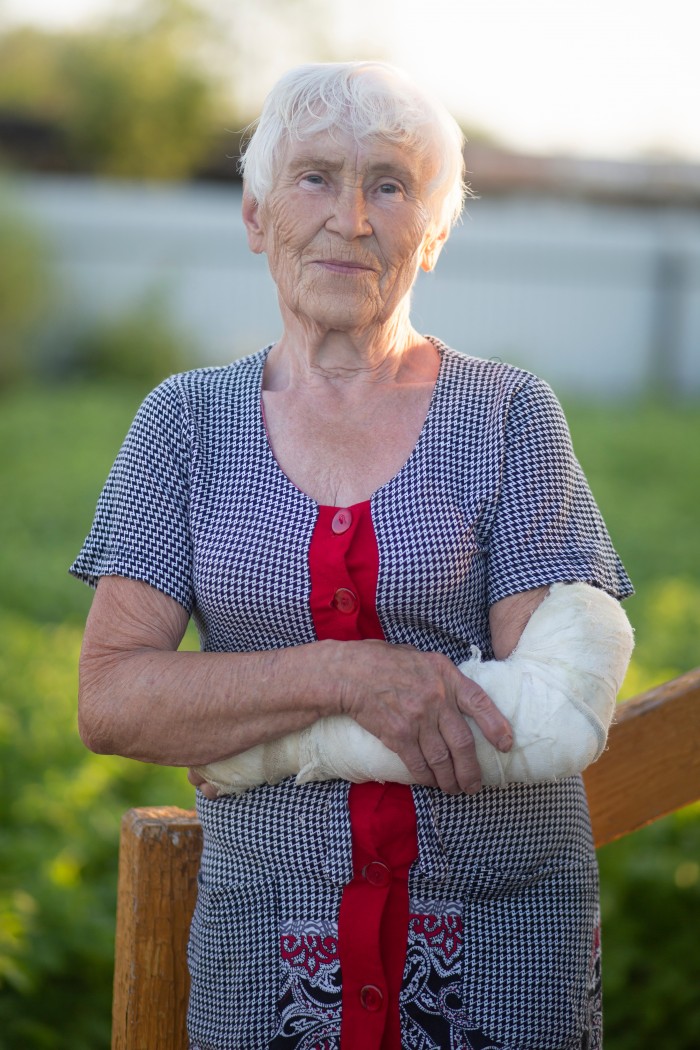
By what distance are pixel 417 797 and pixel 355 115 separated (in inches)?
35.8

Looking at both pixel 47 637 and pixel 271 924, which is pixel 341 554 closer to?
pixel 271 924

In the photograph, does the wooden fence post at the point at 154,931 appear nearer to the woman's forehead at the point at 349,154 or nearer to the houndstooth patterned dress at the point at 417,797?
the houndstooth patterned dress at the point at 417,797

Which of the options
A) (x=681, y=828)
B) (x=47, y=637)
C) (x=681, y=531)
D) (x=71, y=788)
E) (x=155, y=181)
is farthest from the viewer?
(x=155, y=181)

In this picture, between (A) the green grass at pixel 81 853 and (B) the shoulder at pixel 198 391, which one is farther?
(A) the green grass at pixel 81 853

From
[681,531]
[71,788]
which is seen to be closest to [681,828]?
[71,788]

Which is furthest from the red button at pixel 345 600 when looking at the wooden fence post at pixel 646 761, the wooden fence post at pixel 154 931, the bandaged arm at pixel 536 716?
the wooden fence post at pixel 646 761

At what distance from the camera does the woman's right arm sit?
4.91 ft

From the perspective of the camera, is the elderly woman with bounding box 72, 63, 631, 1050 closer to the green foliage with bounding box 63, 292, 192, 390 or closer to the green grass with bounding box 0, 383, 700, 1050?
the green grass with bounding box 0, 383, 700, 1050

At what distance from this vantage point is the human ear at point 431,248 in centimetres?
175

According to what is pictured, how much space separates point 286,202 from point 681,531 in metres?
7.10

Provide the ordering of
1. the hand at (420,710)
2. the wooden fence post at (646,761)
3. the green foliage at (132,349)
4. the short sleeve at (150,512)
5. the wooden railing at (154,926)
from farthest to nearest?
the green foliage at (132,349), the wooden fence post at (646,761), the wooden railing at (154,926), the short sleeve at (150,512), the hand at (420,710)

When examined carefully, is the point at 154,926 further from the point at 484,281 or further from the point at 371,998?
the point at 484,281

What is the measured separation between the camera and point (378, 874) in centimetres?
156

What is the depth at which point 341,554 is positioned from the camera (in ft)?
5.16
